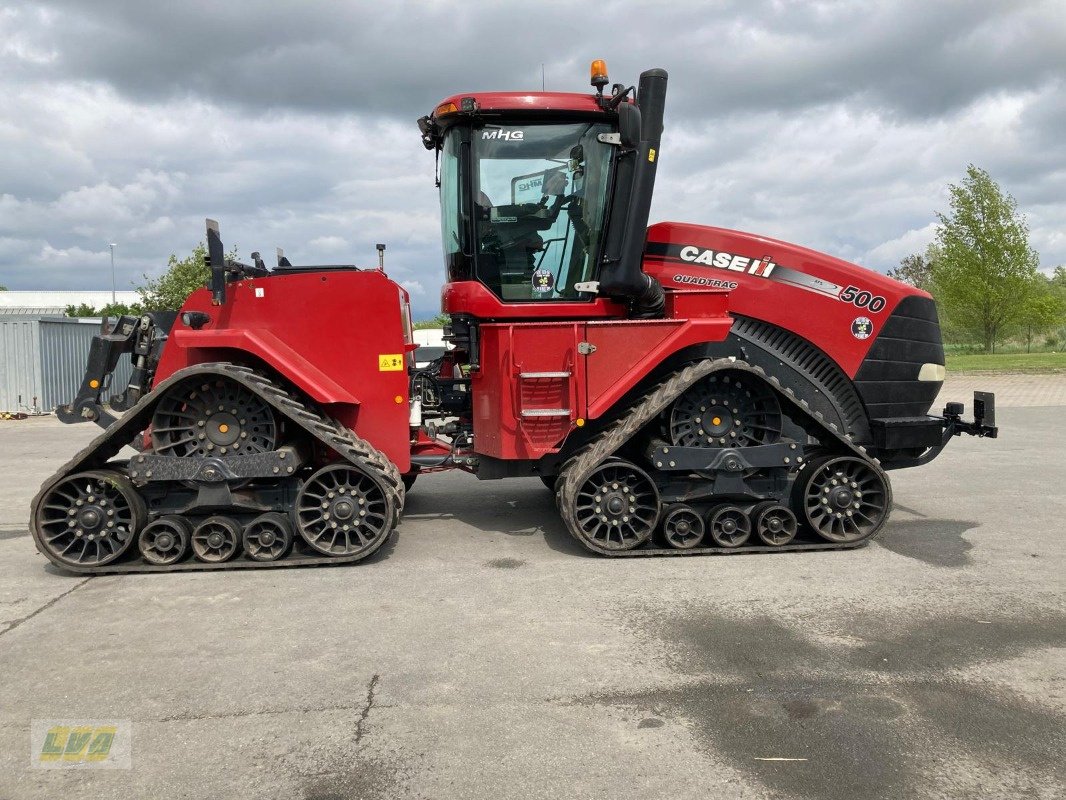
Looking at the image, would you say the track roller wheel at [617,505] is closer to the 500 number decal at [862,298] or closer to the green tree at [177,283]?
the 500 number decal at [862,298]

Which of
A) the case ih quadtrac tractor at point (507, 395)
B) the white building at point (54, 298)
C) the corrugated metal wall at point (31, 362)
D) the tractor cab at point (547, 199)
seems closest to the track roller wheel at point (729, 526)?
the case ih quadtrac tractor at point (507, 395)

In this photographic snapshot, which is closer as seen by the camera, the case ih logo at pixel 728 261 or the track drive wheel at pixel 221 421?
the track drive wheel at pixel 221 421

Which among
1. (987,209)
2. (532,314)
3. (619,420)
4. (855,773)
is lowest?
(855,773)

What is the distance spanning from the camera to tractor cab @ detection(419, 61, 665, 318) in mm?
5730

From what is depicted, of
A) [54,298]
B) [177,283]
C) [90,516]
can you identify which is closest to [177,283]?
[177,283]

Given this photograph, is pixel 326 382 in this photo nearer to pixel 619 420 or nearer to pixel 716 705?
pixel 619 420

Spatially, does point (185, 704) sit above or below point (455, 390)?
below

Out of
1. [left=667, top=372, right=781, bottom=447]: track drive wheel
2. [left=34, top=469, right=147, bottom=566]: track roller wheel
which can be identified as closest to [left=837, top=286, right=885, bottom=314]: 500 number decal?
[left=667, top=372, right=781, bottom=447]: track drive wheel

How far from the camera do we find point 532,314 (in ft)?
19.3

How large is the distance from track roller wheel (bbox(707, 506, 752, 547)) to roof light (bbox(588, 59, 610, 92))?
3124 millimetres

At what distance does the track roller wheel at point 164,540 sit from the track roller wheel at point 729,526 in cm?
364

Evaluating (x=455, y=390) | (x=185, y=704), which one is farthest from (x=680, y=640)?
(x=455, y=390)

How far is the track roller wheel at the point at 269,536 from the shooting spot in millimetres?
5449

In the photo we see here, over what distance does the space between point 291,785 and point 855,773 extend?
2040 mm
